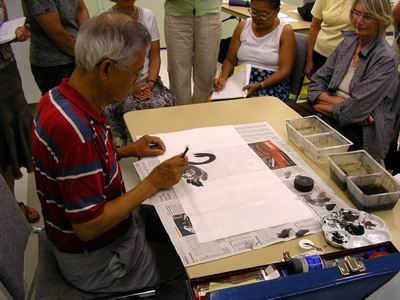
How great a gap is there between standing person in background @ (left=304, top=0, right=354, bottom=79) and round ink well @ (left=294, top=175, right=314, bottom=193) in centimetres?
149

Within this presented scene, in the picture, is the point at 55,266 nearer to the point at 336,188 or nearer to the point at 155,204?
the point at 155,204

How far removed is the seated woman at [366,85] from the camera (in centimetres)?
174

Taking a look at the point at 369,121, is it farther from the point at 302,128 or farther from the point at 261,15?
the point at 261,15

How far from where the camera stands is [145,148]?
133 cm

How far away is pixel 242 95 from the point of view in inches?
84.4

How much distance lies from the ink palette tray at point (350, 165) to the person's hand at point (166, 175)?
0.49m

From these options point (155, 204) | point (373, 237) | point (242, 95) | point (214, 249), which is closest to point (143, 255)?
point (155, 204)

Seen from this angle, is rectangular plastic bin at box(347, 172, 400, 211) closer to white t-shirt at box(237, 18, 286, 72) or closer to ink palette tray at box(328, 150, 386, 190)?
ink palette tray at box(328, 150, 386, 190)

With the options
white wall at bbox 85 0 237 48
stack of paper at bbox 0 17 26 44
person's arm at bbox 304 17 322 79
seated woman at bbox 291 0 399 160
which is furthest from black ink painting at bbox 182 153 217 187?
white wall at bbox 85 0 237 48

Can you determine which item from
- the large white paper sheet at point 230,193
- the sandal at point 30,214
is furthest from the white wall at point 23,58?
the large white paper sheet at point 230,193

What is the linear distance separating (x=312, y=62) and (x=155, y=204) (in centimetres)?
201

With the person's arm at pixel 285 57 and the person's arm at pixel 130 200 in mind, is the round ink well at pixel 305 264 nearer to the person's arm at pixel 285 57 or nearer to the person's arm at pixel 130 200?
the person's arm at pixel 130 200

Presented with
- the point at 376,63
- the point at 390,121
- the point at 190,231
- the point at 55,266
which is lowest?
the point at 55,266

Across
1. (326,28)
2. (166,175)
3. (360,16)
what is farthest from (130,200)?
(326,28)
